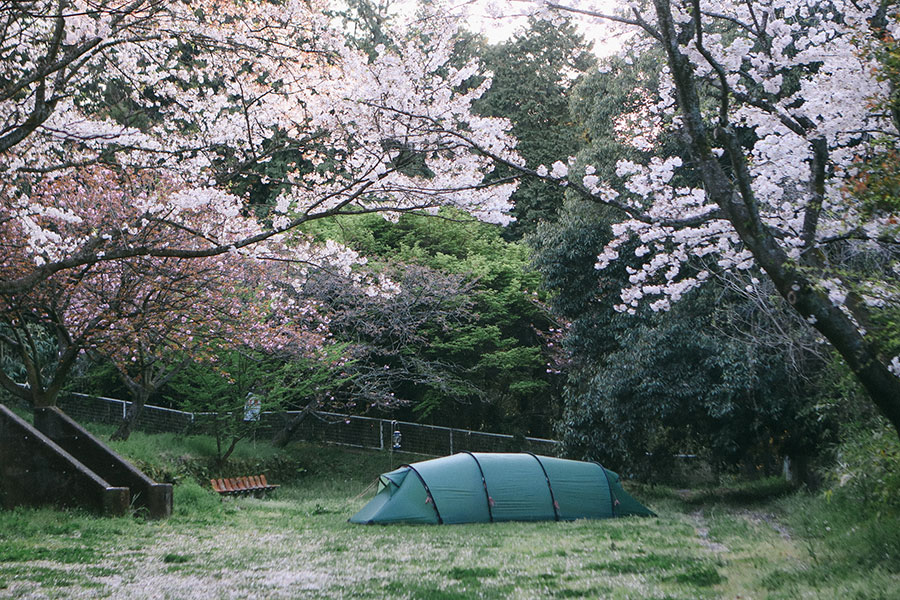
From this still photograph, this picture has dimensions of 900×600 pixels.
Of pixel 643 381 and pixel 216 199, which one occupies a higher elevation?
pixel 216 199

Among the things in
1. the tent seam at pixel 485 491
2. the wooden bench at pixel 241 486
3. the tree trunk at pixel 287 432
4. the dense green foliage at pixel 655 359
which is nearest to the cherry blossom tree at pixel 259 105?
the tent seam at pixel 485 491

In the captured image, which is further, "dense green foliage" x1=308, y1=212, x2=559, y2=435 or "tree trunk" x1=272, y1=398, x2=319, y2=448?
"dense green foliage" x1=308, y1=212, x2=559, y2=435

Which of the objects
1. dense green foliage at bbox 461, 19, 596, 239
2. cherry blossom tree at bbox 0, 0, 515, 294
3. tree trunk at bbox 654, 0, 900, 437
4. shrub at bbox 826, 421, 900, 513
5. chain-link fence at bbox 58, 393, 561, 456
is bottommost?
shrub at bbox 826, 421, 900, 513

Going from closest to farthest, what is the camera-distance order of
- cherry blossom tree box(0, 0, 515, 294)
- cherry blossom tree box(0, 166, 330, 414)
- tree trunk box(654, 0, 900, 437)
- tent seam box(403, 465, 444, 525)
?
tree trunk box(654, 0, 900, 437) → cherry blossom tree box(0, 0, 515, 294) → cherry blossom tree box(0, 166, 330, 414) → tent seam box(403, 465, 444, 525)

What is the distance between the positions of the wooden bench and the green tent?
163 inches

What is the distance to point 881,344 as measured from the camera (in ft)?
19.9

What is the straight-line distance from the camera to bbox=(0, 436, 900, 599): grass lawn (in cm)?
650

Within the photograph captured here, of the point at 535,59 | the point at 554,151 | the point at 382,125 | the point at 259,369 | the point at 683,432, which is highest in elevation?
the point at 535,59

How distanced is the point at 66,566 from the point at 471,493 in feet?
27.9

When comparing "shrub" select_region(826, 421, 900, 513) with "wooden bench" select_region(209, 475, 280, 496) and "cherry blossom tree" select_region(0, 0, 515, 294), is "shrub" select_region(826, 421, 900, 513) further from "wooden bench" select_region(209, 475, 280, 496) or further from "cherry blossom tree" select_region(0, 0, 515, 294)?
"wooden bench" select_region(209, 475, 280, 496)

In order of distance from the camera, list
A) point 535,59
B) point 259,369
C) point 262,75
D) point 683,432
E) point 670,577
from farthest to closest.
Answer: point 535,59
point 259,369
point 683,432
point 262,75
point 670,577

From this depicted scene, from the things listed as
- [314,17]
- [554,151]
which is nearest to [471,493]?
[314,17]

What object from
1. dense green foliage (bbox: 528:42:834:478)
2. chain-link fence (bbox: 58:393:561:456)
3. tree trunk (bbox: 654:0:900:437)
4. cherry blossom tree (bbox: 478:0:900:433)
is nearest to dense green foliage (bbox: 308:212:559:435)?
chain-link fence (bbox: 58:393:561:456)

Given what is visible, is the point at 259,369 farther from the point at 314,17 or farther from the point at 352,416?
the point at 314,17
